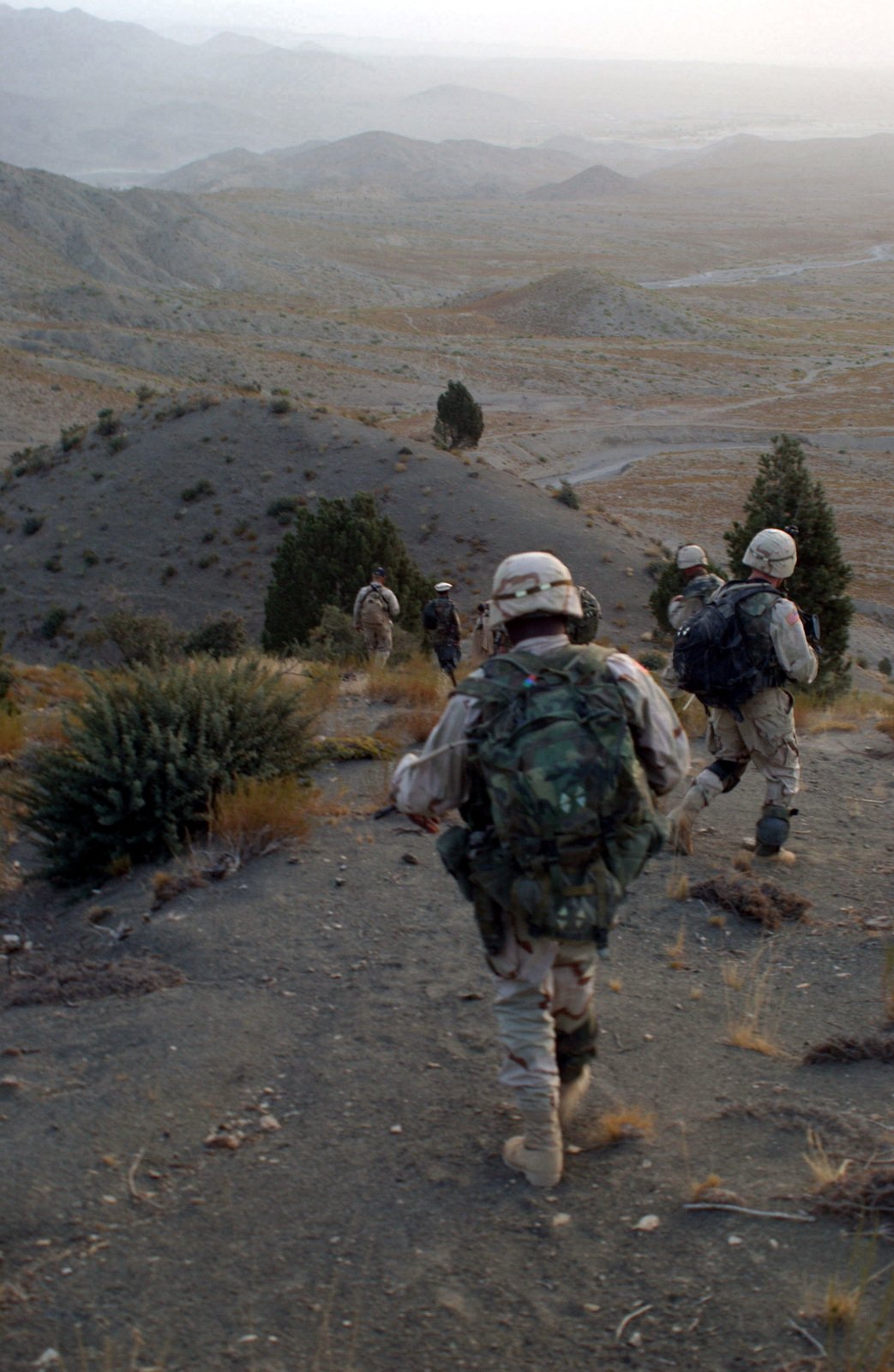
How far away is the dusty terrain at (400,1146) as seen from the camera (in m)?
2.75

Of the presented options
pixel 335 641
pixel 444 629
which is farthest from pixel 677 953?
pixel 335 641

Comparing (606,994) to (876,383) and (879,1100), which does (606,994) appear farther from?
(876,383)

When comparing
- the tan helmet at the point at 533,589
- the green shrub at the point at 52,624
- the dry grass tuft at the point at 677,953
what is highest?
the tan helmet at the point at 533,589

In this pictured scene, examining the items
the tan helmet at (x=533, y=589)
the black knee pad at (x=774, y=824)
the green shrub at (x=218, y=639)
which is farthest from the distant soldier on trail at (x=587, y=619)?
the green shrub at (x=218, y=639)

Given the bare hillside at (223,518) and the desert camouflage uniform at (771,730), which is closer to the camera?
the desert camouflage uniform at (771,730)

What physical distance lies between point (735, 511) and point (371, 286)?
75.6m

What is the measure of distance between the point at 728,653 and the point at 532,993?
9.51ft

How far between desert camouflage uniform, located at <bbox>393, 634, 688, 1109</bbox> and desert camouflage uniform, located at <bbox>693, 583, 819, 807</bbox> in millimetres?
2451

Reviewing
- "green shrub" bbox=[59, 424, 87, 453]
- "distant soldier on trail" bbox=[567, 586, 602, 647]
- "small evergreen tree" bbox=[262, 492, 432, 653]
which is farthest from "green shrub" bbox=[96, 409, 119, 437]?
"distant soldier on trail" bbox=[567, 586, 602, 647]

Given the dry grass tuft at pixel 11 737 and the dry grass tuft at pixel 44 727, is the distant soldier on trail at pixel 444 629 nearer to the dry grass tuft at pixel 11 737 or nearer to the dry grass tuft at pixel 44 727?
the dry grass tuft at pixel 44 727

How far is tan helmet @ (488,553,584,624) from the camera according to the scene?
330cm

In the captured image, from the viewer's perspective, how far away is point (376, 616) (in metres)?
13.3

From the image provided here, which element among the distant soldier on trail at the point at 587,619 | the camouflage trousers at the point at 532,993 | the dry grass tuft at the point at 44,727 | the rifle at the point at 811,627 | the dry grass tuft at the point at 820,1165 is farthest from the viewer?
the dry grass tuft at the point at 44,727

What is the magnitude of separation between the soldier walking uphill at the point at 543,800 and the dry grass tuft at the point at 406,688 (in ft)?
19.9
